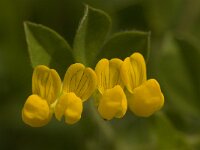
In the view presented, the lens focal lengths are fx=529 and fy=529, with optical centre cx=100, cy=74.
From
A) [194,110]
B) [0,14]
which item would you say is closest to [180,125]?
[194,110]

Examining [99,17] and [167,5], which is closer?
[99,17]

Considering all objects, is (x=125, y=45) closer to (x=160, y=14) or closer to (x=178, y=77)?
(x=178, y=77)

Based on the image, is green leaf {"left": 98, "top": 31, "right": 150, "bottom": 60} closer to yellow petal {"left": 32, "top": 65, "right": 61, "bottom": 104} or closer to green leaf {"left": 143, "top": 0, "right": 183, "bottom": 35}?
yellow petal {"left": 32, "top": 65, "right": 61, "bottom": 104}

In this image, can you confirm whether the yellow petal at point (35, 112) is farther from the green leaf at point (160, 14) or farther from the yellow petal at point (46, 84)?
the green leaf at point (160, 14)

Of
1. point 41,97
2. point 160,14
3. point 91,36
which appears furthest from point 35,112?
point 160,14

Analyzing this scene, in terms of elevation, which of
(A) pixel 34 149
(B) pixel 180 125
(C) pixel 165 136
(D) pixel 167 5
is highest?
(D) pixel 167 5

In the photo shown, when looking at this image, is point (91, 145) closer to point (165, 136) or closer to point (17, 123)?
point (17, 123)

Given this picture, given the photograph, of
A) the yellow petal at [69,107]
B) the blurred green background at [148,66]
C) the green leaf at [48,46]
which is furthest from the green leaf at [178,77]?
the yellow petal at [69,107]
